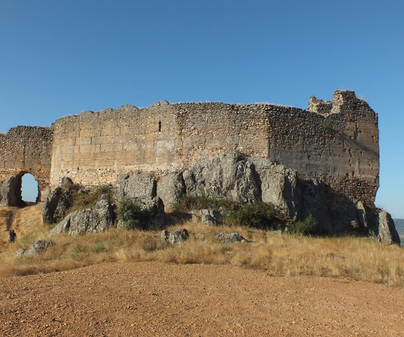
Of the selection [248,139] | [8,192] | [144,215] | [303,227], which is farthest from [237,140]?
[8,192]

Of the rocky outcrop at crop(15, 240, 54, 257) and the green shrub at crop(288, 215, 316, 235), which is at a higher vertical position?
the green shrub at crop(288, 215, 316, 235)

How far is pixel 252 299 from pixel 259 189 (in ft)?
30.1

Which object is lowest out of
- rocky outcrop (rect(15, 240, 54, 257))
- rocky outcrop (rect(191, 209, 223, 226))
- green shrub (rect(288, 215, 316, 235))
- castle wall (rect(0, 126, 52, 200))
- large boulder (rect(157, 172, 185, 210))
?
rocky outcrop (rect(15, 240, 54, 257))

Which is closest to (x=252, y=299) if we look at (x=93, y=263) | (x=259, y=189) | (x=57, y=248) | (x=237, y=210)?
(x=93, y=263)

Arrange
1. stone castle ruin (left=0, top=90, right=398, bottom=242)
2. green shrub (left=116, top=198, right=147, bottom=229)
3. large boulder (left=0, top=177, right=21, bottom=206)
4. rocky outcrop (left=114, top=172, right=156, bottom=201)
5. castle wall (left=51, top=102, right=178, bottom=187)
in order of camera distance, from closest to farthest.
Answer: green shrub (left=116, top=198, right=147, bottom=229)
rocky outcrop (left=114, top=172, right=156, bottom=201)
stone castle ruin (left=0, top=90, right=398, bottom=242)
castle wall (left=51, top=102, right=178, bottom=187)
large boulder (left=0, top=177, right=21, bottom=206)

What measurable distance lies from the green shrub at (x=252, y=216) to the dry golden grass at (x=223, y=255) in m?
1.64

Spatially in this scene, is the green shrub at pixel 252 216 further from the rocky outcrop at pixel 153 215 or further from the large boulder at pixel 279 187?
the rocky outcrop at pixel 153 215

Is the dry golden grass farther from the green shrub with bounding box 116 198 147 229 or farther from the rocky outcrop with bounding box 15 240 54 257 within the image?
the green shrub with bounding box 116 198 147 229

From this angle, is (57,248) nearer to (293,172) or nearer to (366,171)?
(293,172)

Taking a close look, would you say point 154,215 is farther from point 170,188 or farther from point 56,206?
point 56,206

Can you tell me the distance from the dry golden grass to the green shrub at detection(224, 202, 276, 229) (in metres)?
1.64

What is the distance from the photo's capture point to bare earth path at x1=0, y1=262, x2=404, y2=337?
459 centimetres

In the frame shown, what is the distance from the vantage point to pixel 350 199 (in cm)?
1659

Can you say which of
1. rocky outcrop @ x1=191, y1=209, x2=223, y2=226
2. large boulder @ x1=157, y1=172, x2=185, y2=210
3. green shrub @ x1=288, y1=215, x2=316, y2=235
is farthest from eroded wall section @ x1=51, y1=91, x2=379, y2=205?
rocky outcrop @ x1=191, y1=209, x2=223, y2=226
